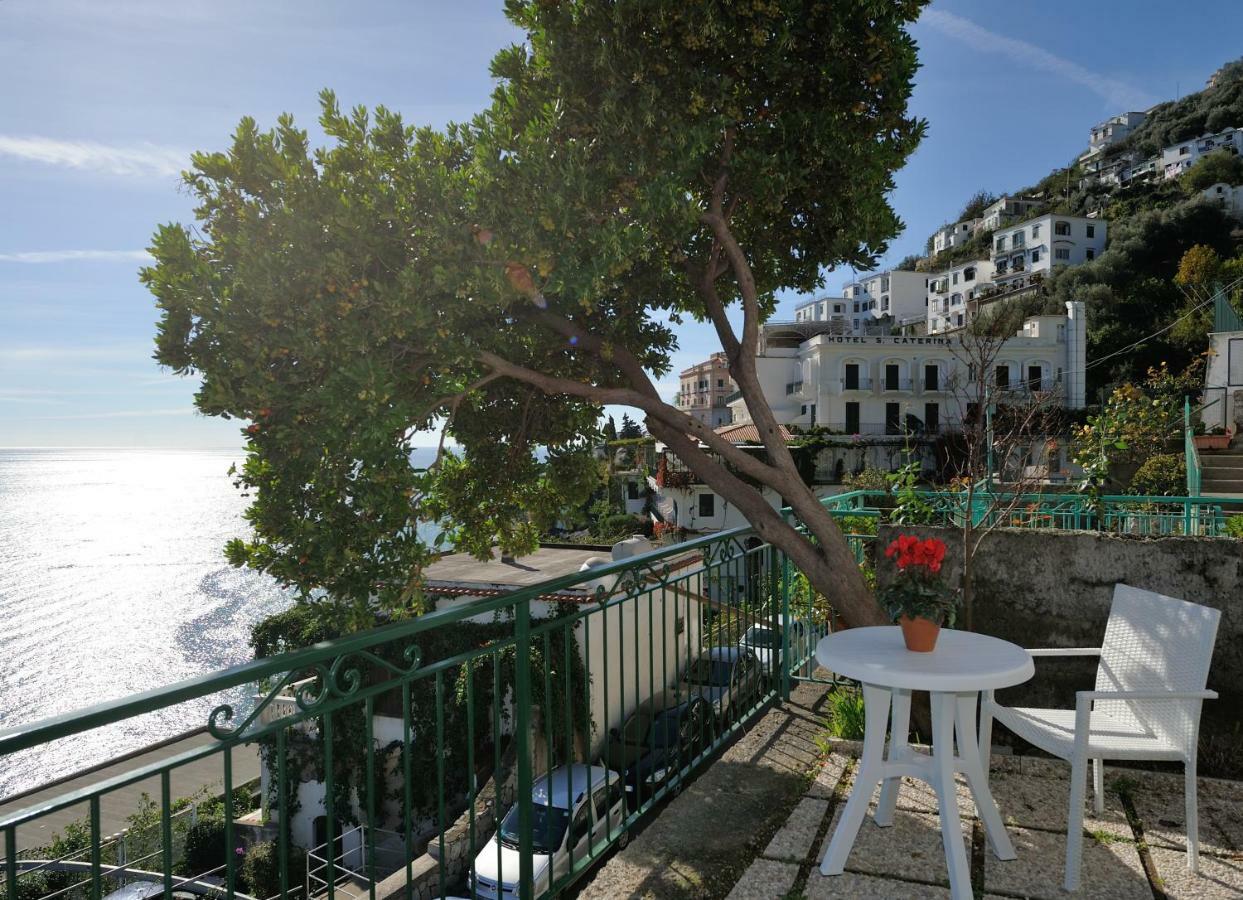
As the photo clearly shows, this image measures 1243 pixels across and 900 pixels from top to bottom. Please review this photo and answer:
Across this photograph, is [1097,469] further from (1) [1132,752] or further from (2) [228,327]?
(2) [228,327]

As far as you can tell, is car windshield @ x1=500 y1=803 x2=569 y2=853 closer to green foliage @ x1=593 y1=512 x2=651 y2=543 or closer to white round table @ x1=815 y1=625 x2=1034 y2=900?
white round table @ x1=815 y1=625 x2=1034 y2=900

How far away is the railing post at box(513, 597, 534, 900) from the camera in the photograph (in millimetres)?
2727

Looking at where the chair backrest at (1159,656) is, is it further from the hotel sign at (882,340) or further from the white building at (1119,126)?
the white building at (1119,126)

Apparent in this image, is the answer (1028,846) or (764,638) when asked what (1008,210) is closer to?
(764,638)

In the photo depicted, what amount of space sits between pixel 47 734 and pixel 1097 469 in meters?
8.35

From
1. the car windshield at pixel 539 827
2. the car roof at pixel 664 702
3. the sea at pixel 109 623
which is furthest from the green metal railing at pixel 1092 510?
the sea at pixel 109 623

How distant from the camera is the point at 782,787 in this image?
152 inches

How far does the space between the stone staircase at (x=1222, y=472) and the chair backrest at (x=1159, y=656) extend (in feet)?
28.9

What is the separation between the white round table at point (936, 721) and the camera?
9.34 feet

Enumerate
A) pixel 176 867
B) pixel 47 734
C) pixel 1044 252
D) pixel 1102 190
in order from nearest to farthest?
pixel 47 734, pixel 176 867, pixel 1044 252, pixel 1102 190


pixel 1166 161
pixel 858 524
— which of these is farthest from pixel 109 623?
pixel 1166 161

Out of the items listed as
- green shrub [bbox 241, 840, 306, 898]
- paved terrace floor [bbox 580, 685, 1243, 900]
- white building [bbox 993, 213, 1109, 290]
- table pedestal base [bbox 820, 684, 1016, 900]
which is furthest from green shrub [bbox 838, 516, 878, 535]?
white building [bbox 993, 213, 1109, 290]

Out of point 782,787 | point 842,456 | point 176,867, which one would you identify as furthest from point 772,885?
point 842,456

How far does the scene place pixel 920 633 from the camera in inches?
125
